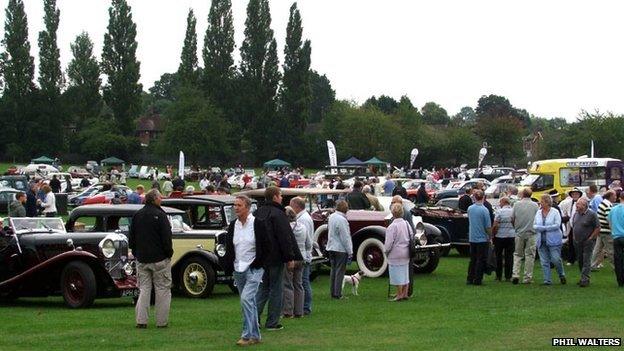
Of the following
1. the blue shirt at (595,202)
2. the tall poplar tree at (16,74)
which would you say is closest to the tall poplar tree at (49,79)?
the tall poplar tree at (16,74)

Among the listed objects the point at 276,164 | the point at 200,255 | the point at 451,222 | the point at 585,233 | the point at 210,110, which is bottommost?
the point at 200,255

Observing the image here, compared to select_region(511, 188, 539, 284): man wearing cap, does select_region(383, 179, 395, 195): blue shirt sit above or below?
above

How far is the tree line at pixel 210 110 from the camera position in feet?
301

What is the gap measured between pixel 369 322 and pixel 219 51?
83.5 meters

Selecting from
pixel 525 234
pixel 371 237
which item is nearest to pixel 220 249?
pixel 371 237

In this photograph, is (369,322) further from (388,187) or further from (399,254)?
(388,187)

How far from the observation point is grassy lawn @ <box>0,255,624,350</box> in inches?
435

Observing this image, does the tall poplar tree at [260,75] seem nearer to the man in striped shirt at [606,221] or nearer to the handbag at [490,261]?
the man in striped shirt at [606,221]

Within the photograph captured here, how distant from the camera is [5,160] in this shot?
97000mm

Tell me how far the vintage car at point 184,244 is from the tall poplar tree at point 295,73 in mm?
78063

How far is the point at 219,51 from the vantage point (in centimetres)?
9481

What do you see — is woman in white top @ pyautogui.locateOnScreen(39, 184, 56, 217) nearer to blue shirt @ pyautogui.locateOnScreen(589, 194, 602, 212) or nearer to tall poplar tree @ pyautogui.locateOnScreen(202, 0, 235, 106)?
blue shirt @ pyautogui.locateOnScreen(589, 194, 602, 212)

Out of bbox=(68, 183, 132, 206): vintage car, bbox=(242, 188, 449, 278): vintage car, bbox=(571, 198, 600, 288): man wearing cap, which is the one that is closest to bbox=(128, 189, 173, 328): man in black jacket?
bbox=(242, 188, 449, 278): vintage car

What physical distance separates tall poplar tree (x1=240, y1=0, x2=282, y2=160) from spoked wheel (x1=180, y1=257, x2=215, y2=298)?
77.9 m
